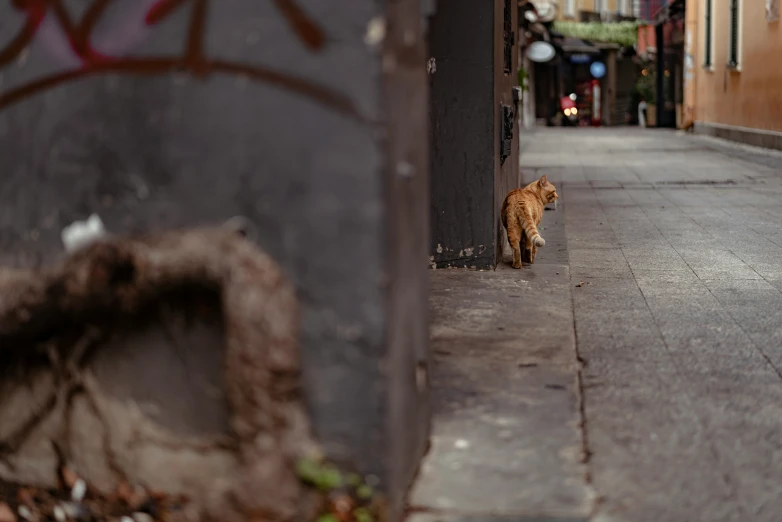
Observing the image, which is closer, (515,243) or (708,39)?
(515,243)

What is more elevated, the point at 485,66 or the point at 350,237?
the point at 485,66

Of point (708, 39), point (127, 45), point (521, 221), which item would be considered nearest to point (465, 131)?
point (521, 221)

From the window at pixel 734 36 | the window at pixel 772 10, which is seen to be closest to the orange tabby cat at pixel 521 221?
the window at pixel 772 10

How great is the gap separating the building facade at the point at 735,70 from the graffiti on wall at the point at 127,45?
16541 millimetres

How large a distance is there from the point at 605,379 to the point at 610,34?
3944 cm

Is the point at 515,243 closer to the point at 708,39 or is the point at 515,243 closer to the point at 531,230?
the point at 531,230

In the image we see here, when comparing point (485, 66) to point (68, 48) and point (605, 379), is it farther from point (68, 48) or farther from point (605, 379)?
point (68, 48)

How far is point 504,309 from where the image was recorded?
505 centimetres

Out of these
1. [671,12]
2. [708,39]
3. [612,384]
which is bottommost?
[612,384]

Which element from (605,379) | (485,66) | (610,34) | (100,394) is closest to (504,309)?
(605,379)

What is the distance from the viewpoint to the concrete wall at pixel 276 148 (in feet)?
7.76

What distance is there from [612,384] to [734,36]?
2005cm

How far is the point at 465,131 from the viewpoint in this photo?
236 inches

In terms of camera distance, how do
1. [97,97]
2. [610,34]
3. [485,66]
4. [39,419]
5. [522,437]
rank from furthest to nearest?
[610,34] < [485,66] < [522,437] < [39,419] < [97,97]
